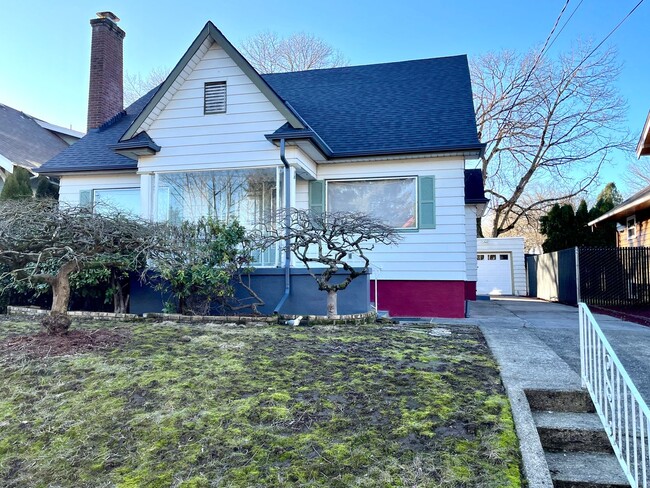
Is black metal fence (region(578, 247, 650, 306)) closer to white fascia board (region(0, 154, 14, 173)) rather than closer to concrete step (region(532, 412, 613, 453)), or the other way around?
concrete step (region(532, 412, 613, 453))

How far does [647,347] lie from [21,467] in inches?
271

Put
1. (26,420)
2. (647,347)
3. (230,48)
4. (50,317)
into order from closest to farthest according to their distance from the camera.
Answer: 1. (26,420)
2. (50,317)
3. (647,347)
4. (230,48)

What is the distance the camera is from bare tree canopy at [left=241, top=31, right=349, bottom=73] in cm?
2753

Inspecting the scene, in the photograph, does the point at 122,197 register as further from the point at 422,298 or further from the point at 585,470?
the point at 585,470

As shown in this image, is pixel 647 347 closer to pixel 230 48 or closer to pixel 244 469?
pixel 244 469

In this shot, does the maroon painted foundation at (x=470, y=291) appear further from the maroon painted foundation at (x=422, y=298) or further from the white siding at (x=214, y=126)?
the white siding at (x=214, y=126)

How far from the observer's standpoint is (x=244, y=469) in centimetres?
255

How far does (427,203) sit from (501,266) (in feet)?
41.7

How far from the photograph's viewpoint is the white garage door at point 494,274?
2038 centimetres

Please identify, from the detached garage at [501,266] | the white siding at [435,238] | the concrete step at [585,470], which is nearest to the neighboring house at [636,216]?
the detached garage at [501,266]

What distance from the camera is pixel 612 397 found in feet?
9.33

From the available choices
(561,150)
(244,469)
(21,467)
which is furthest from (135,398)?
(561,150)

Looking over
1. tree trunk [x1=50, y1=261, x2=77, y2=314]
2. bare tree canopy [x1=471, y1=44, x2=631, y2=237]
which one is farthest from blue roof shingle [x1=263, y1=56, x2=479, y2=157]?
bare tree canopy [x1=471, y1=44, x2=631, y2=237]

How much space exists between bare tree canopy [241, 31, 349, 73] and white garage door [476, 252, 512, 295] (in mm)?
15027
